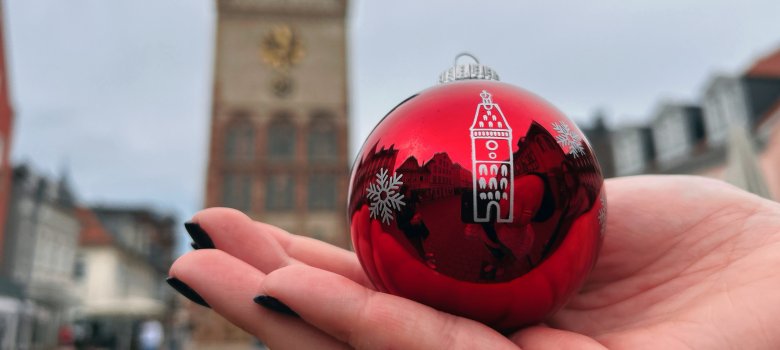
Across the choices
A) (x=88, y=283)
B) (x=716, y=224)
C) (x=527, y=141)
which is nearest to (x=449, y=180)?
(x=527, y=141)

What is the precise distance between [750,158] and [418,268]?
13.6 feet

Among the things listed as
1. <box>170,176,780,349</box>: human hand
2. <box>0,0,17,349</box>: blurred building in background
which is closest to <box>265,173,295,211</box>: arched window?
<box>0,0,17,349</box>: blurred building in background

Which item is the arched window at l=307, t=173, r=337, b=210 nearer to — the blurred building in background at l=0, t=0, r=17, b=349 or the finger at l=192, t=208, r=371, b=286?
the blurred building in background at l=0, t=0, r=17, b=349

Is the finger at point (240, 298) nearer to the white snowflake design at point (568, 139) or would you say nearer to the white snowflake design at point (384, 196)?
the white snowflake design at point (384, 196)

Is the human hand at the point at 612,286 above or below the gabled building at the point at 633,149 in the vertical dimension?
below

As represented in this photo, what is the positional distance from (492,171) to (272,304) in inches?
24.7

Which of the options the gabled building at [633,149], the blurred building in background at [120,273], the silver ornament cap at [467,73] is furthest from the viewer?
the gabled building at [633,149]

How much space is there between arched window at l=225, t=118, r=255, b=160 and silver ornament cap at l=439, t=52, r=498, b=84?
92.3 feet

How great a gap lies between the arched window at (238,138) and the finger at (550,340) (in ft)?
93.5

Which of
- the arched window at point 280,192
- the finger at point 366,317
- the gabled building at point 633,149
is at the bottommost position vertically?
the finger at point 366,317

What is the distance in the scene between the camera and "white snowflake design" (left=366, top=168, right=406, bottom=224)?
1.45 metres

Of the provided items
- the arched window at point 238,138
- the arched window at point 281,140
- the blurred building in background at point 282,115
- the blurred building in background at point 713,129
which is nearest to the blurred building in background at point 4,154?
the blurred building in background at point 282,115

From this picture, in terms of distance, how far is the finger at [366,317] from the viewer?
136cm

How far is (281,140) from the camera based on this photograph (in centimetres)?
2973
